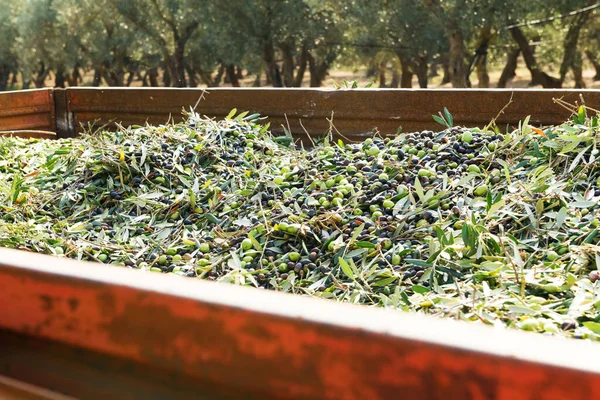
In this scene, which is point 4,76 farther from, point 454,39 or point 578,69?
point 578,69

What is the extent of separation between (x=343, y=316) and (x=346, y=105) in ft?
12.9

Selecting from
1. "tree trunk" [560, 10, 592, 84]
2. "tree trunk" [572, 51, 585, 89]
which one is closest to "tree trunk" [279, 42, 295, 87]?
Answer: "tree trunk" [560, 10, 592, 84]

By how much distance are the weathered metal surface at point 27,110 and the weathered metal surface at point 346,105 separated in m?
0.39

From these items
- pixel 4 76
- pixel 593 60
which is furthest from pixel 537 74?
pixel 4 76

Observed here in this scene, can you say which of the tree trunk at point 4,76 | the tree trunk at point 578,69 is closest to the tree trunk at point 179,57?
the tree trunk at point 578,69

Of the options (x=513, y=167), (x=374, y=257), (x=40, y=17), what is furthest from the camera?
(x=40, y=17)

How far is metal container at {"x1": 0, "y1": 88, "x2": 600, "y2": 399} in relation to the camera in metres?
0.63

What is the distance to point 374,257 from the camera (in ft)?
8.95

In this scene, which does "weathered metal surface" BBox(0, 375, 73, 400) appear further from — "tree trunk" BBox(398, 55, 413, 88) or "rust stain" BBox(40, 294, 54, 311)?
"tree trunk" BBox(398, 55, 413, 88)

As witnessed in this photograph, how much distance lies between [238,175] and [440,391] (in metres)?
3.21

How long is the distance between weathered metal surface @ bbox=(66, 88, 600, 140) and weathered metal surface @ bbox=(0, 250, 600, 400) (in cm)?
356

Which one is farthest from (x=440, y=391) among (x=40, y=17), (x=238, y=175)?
(x=40, y=17)

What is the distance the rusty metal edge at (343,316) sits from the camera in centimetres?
62

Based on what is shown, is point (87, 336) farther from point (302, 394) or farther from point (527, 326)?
point (527, 326)
